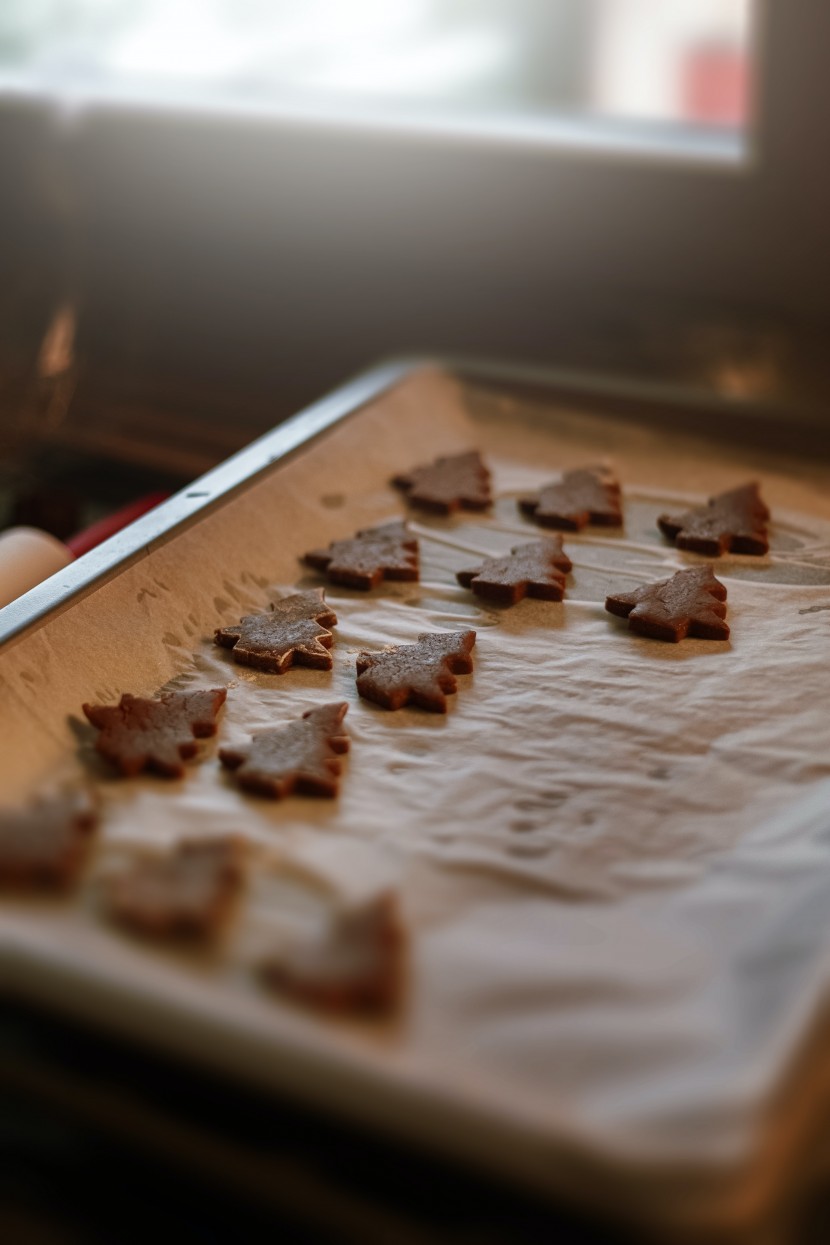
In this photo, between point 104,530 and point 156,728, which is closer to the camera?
point 156,728

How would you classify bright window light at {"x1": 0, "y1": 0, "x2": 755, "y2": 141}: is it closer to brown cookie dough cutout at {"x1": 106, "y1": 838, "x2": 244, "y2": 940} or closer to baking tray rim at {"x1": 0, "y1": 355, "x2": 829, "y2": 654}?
baking tray rim at {"x1": 0, "y1": 355, "x2": 829, "y2": 654}

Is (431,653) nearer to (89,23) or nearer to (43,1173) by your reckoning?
(43,1173)

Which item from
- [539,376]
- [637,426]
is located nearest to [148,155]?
[539,376]

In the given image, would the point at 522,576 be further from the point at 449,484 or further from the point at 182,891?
the point at 182,891

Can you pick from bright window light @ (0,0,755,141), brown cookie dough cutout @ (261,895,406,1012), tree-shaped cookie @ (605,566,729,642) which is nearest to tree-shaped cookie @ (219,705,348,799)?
brown cookie dough cutout @ (261,895,406,1012)

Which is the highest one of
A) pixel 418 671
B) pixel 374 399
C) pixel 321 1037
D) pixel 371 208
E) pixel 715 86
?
pixel 715 86

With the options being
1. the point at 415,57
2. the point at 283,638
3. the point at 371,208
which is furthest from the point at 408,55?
the point at 283,638
